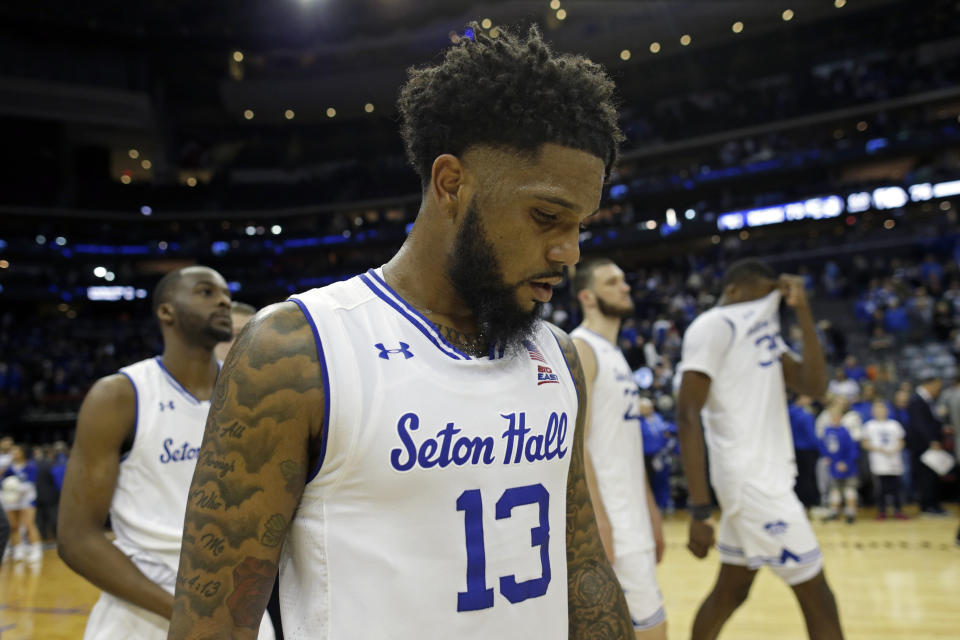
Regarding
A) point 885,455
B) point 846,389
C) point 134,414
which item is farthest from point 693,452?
point 846,389

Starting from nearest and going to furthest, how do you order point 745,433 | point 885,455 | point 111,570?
point 111,570, point 745,433, point 885,455

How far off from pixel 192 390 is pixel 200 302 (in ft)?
1.11

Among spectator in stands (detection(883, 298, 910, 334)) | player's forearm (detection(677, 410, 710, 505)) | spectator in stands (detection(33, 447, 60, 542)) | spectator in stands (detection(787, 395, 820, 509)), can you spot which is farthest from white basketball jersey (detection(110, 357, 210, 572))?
spectator in stands (detection(883, 298, 910, 334))

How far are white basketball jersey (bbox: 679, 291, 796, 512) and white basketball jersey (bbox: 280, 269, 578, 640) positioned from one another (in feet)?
8.00

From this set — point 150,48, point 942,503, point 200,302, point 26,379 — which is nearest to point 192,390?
point 200,302

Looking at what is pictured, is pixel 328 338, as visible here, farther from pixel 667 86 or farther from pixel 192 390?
pixel 667 86

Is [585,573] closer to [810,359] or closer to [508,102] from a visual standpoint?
[508,102]

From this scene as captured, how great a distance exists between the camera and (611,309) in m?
3.69

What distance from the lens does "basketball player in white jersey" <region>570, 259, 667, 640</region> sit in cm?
321

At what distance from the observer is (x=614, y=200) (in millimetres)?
24672

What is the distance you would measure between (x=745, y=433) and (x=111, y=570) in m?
2.81

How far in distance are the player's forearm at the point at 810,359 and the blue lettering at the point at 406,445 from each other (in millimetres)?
3003

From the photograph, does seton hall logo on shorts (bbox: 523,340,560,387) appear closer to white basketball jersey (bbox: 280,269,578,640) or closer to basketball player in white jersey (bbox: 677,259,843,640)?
white basketball jersey (bbox: 280,269,578,640)

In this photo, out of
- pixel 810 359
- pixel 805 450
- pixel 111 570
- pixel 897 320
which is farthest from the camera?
pixel 897 320
